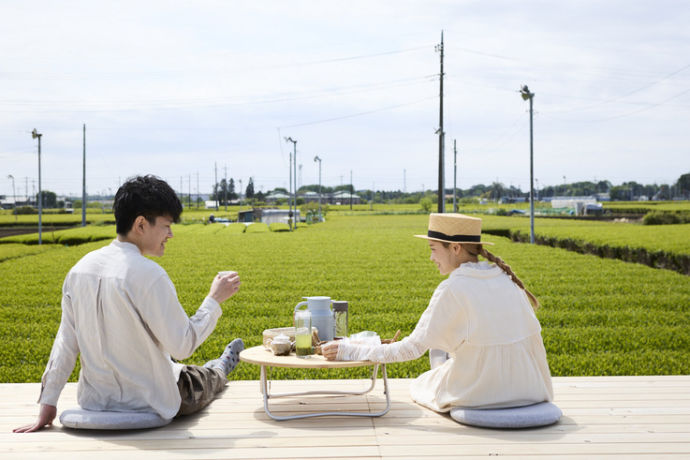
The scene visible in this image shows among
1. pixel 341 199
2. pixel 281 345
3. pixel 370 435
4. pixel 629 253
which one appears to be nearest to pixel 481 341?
pixel 370 435

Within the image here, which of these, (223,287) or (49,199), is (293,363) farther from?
(49,199)

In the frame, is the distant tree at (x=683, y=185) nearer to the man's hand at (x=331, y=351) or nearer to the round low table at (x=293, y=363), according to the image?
the round low table at (x=293, y=363)

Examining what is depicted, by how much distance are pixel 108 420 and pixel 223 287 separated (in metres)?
0.93

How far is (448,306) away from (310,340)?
0.87 metres

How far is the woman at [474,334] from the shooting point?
3.72 m

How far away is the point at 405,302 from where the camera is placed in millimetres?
11656

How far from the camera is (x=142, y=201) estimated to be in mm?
3461

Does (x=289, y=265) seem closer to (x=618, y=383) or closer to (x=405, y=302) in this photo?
(x=405, y=302)

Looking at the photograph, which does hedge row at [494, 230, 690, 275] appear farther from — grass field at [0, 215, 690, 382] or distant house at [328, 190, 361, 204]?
distant house at [328, 190, 361, 204]

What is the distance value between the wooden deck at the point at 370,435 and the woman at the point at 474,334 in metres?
0.24

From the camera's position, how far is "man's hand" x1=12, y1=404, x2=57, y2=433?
3.70 metres

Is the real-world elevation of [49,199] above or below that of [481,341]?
above

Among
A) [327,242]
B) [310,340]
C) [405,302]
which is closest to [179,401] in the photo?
[310,340]

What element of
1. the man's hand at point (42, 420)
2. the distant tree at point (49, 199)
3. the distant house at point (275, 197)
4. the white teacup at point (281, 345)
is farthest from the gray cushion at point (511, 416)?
the distant tree at point (49, 199)
